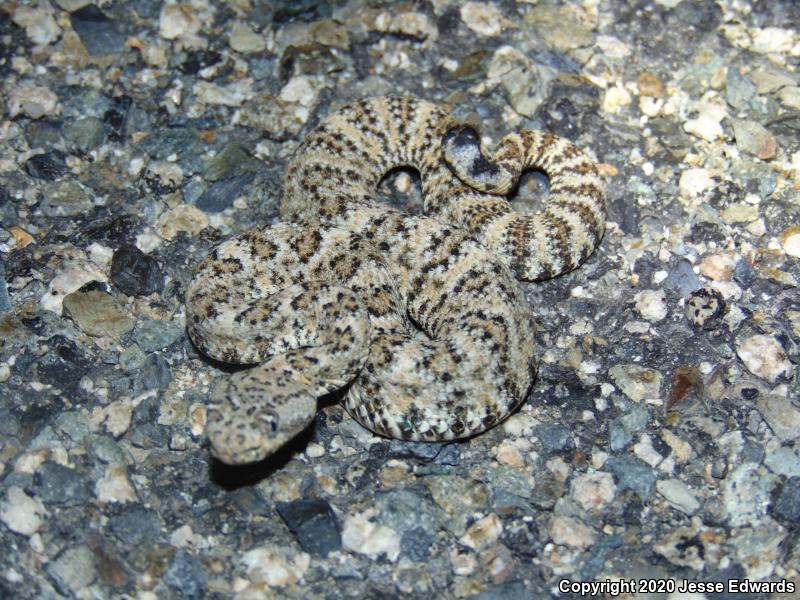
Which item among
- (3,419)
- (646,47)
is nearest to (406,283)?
(3,419)

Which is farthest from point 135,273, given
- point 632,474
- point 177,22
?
point 632,474

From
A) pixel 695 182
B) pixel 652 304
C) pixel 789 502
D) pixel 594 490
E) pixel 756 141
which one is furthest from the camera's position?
pixel 756 141

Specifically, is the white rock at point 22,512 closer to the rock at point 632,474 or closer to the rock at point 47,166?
the rock at point 47,166

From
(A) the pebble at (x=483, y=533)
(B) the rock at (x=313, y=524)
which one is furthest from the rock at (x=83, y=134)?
(A) the pebble at (x=483, y=533)

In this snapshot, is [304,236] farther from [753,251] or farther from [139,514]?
[753,251]

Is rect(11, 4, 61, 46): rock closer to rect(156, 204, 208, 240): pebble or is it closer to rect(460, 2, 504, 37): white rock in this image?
rect(156, 204, 208, 240): pebble

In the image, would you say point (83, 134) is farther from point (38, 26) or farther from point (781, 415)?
point (781, 415)
